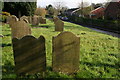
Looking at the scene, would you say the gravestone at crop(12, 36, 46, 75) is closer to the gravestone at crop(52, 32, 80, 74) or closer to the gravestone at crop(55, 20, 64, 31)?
the gravestone at crop(52, 32, 80, 74)

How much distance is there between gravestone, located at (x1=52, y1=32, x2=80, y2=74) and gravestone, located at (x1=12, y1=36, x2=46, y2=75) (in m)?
0.39

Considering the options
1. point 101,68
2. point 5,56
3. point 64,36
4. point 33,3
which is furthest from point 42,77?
point 33,3

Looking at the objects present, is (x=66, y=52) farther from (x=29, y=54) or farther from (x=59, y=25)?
(x=59, y=25)

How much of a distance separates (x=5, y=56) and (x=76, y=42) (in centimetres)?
319

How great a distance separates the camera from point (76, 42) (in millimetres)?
4387

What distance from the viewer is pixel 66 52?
4.43 metres

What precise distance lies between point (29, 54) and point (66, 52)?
1149 millimetres

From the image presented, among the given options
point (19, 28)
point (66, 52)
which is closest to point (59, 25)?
point (19, 28)

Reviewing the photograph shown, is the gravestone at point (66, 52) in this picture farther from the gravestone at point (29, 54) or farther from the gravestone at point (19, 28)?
the gravestone at point (19, 28)

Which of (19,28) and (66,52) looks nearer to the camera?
(66,52)

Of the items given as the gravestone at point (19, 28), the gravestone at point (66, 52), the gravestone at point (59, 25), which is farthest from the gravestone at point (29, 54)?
the gravestone at point (59, 25)

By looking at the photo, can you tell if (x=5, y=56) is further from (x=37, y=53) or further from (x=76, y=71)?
(x=76, y=71)

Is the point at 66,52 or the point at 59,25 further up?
the point at 59,25

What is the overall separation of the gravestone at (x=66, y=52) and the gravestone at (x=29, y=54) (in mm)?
392
